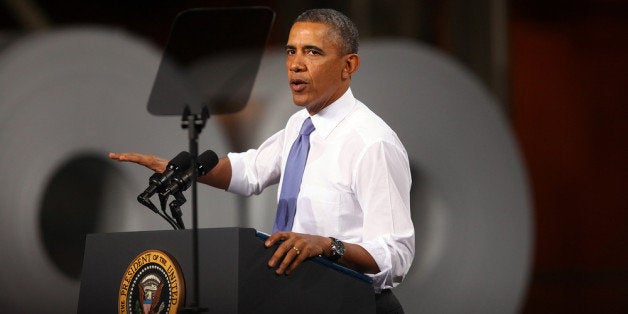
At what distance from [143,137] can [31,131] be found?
0.50m

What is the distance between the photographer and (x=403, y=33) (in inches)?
113

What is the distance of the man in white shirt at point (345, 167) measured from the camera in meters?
1.78

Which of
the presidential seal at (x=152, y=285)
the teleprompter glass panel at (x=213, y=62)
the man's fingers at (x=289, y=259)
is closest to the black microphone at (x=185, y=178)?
the presidential seal at (x=152, y=285)

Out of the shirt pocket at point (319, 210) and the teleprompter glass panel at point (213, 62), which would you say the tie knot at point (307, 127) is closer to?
the shirt pocket at point (319, 210)

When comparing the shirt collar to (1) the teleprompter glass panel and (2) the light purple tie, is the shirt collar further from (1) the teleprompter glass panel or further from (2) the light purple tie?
(1) the teleprompter glass panel

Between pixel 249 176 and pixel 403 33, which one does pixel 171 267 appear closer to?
A: pixel 249 176

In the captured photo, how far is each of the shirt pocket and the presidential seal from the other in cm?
50

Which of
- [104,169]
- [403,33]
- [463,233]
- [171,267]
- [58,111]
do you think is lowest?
[171,267]

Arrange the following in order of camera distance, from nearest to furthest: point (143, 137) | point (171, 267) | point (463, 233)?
point (171, 267) → point (463, 233) → point (143, 137)

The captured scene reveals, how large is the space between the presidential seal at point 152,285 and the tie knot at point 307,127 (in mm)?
648

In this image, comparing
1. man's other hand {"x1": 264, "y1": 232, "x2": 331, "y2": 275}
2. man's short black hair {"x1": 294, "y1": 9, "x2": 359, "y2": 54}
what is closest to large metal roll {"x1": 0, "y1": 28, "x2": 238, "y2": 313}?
man's short black hair {"x1": 294, "y1": 9, "x2": 359, "y2": 54}

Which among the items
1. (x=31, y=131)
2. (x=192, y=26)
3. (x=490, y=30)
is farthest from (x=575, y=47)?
(x=31, y=131)

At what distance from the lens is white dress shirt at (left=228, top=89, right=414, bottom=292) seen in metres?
1.78

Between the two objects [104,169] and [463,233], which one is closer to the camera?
[463,233]
